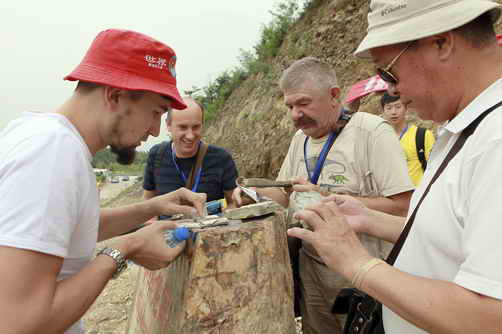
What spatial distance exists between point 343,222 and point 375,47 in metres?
0.70

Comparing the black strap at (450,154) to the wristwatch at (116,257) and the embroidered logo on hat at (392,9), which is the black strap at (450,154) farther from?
the wristwatch at (116,257)

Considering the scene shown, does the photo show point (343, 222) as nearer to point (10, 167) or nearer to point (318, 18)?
point (10, 167)

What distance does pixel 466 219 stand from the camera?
900 millimetres

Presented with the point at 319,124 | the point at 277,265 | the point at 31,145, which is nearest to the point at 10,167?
the point at 31,145

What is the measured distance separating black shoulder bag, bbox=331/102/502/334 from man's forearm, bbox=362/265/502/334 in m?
0.24

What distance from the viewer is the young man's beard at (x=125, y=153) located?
1593 mm

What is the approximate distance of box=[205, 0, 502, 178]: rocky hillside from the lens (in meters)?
7.86

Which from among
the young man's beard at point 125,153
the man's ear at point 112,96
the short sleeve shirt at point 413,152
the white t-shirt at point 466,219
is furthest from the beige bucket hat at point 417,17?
the short sleeve shirt at point 413,152

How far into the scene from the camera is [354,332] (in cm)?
133

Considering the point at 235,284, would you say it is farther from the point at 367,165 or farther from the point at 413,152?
the point at 413,152

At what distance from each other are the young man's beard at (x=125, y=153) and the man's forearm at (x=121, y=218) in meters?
0.44

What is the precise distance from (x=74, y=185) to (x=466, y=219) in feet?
4.20

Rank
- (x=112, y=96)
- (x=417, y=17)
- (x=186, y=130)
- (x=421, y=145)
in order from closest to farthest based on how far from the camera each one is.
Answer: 1. (x=417, y=17)
2. (x=112, y=96)
3. (x=186, y=130)
4. (x=421, y=145)

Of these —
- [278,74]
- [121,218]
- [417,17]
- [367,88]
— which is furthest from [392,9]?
[278,74]
